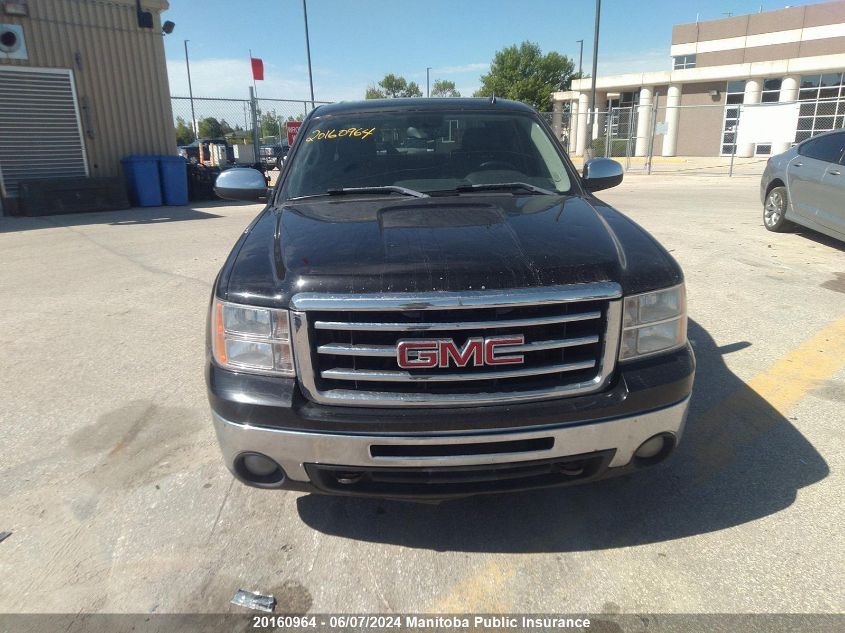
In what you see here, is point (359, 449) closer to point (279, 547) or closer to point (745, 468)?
point (279, 547)

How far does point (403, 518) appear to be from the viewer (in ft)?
8.46

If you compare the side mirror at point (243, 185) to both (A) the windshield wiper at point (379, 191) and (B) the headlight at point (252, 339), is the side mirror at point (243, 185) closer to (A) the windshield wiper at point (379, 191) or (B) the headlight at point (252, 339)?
(A) the windshield wiper at point (379, 191)

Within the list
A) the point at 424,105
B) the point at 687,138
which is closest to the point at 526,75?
the point at 687,138

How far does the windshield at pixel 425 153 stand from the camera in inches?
132

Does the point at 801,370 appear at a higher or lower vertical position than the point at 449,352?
lower

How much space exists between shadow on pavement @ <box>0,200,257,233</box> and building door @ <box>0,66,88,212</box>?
1.22 metres

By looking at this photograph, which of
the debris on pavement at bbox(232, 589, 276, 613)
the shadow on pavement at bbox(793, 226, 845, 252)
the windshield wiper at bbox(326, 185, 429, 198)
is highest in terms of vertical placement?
the windshield wiper at bbox(326, 185, 429, 198)

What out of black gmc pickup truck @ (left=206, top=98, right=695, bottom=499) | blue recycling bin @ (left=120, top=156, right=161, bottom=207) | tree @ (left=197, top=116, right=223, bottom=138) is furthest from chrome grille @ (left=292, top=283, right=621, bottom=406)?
tree @ (left=197, top=116, right=223, bottom=138)

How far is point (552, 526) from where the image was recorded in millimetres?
2512

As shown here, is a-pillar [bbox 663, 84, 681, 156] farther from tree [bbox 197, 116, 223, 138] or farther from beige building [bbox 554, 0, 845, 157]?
tree [bbox 197, 116, 223, 138]

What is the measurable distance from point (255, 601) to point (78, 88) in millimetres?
14561

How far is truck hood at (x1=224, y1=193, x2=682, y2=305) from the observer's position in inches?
81.9

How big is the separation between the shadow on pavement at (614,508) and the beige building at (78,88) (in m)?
13.7

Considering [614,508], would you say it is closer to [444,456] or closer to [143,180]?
[444,456]
